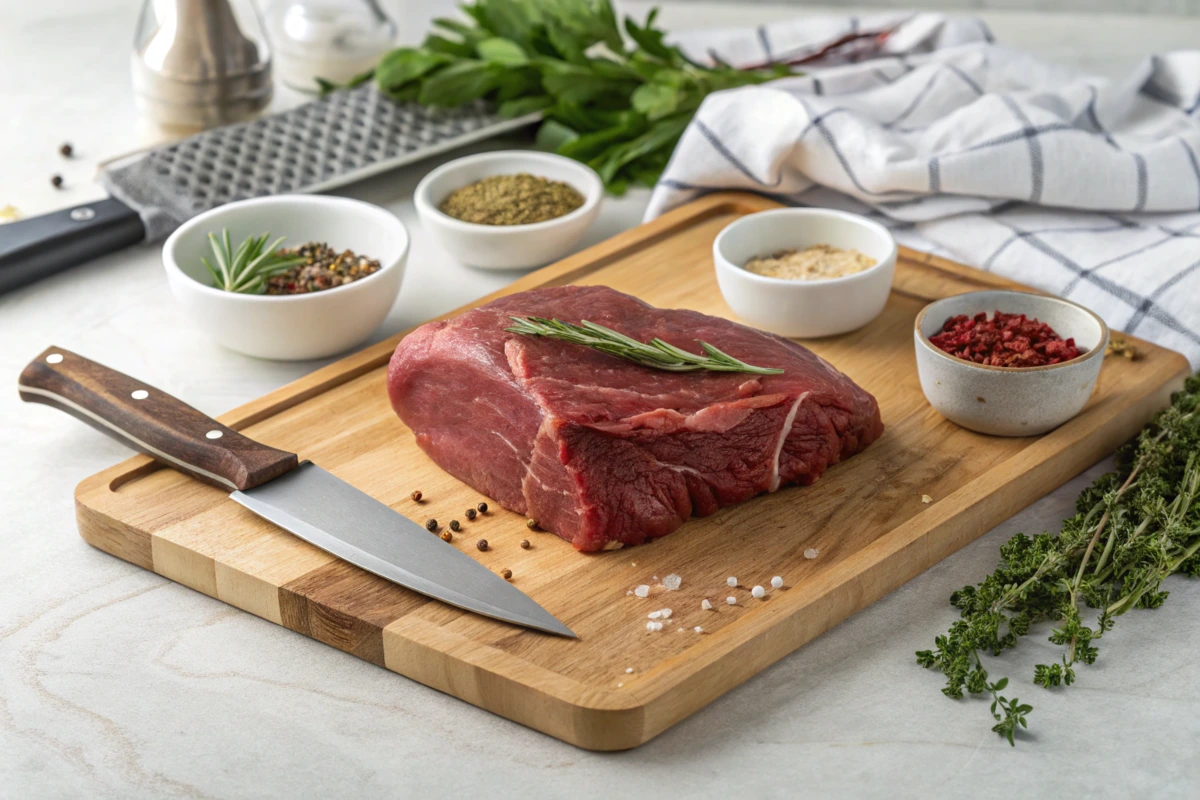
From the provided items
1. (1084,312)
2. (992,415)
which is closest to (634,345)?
(992,415)

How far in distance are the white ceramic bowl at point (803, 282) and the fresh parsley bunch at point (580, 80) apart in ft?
2.32

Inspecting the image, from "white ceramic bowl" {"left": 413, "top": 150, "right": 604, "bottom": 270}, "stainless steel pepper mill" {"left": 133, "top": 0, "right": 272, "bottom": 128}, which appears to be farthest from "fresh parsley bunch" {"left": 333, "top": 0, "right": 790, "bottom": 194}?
"stainless steel pepper mill" {"left": 133, "top": 0, "right": 272, "bottom": 128}

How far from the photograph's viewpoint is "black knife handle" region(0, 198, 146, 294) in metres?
3.18

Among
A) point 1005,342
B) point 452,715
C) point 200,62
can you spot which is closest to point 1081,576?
point 1005,342

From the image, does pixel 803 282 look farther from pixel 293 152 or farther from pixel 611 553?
pixel 293 152

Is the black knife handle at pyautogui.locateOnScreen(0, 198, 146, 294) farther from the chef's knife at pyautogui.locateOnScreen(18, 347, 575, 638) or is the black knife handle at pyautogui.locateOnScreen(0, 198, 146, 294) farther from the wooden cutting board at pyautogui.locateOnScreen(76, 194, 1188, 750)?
the wooden cutting board at pyautogui.locateOnScreen(76, 194, 1188, 750)

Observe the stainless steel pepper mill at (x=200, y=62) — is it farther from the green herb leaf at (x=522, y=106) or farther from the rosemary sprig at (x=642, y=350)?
the rosemary sprig at (x=642, y=350)

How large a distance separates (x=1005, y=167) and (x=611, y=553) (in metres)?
1.59

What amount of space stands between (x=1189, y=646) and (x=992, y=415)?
0.59 m

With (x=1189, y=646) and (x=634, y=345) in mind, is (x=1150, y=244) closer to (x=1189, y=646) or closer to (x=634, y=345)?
(x=1189, y=646)

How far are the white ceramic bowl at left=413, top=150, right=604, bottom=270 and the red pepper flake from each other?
3.48ft

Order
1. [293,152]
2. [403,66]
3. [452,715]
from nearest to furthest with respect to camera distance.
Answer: [452,715]
[293,152]
[403,66]

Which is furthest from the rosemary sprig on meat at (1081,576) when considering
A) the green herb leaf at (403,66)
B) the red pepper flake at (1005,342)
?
the green herb leaf at (403,66)

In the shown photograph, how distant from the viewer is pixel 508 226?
3230 millimetres
